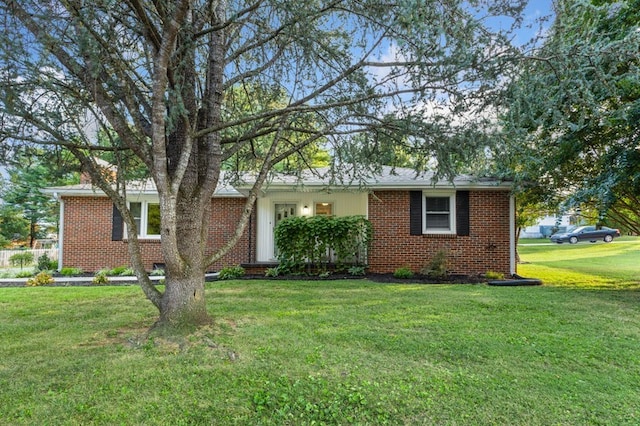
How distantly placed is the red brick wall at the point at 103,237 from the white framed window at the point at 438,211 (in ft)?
17.3

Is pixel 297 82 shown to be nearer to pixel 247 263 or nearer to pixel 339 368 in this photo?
pixel 339 368

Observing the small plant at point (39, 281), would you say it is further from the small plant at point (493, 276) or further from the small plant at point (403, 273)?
the small plant at point (493, 276)

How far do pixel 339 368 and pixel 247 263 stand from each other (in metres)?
7.94

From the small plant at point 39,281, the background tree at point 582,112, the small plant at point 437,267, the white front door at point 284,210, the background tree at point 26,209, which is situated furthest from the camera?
the background tree at point 26,209

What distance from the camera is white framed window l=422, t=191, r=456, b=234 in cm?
1062

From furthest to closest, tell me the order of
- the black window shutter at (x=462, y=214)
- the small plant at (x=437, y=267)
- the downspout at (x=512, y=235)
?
the black window shutter at (x=462, y=214) → the downspout at (x=512, y=235) → the small plant at (x=437, y=267)

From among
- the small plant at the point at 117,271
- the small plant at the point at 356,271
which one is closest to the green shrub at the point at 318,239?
the small plant at the point at 356,271

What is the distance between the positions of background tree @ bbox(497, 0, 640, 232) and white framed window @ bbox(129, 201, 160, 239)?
33.0 ft

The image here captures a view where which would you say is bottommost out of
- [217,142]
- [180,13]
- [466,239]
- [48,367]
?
[48,367]

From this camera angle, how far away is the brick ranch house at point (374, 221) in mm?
10405

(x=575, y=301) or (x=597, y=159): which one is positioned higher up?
(x=597, y=159)

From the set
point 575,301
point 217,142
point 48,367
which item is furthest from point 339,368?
point 575,301

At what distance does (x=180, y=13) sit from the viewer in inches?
146

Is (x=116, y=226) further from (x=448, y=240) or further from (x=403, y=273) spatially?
(x=448, y=240)
